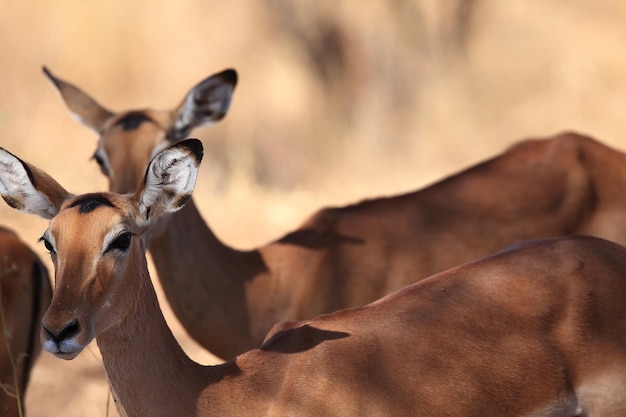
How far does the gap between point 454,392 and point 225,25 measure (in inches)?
363

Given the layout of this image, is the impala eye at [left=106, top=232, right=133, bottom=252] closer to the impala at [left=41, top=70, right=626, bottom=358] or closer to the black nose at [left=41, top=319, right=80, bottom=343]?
the black nose at [left=41, top=319, right=80, bottom=343]

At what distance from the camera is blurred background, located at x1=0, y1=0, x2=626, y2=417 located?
13.1m

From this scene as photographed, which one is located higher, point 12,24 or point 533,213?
point 12,24

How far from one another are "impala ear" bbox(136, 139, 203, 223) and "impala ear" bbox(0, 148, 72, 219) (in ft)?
1.23

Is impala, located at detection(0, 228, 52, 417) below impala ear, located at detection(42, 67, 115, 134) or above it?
below

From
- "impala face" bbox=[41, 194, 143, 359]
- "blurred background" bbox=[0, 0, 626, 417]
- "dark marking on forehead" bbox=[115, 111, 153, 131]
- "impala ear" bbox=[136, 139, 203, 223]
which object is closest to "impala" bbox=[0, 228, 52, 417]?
"dark marking on forehead" bbox=[115, 111, 153, 131]

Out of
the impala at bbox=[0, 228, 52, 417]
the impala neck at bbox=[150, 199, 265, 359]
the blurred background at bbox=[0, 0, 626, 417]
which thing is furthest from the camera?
the blurred background at bbox=[0, 0, 626, 417]

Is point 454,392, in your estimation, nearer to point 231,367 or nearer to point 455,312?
point 455,312

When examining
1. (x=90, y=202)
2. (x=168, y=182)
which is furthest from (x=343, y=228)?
(x=90, y=202)

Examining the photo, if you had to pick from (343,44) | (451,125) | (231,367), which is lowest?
(451,125)

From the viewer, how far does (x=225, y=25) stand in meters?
13.5

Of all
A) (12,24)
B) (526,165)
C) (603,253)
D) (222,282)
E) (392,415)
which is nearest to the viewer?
(392,415)

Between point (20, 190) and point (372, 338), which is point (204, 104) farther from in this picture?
point (372, 338)

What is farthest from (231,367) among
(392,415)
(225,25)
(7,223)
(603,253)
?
(225,25)
